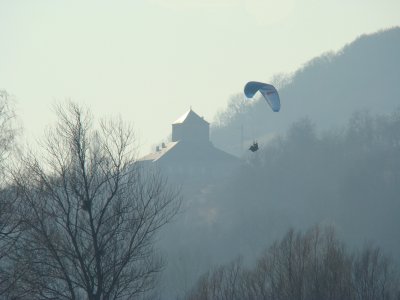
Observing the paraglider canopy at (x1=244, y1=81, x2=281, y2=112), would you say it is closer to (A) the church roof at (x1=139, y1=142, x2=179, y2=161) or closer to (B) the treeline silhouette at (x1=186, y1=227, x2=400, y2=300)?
(B) the treeline silhouette at (x1=186, y1=227, x2=400, y2=300)

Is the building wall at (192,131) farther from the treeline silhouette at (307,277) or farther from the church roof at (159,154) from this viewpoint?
the treeline silhouette at (307,277)

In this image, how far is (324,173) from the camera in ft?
360

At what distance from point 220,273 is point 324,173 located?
7044cm

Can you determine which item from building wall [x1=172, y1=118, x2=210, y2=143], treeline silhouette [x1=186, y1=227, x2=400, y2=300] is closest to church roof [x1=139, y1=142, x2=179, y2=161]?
building wall [x1=172, y1=118, x2=210, y2=143]

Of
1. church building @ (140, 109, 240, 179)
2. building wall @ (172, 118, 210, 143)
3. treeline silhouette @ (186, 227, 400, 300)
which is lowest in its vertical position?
treeline silhouette @ (186, 227, 400, 300)

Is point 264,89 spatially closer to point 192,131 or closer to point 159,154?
point 159,154

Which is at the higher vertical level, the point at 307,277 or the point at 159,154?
the point at 159,154

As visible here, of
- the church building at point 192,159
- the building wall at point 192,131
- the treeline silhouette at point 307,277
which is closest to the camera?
the treeline silhouette at point 307,277

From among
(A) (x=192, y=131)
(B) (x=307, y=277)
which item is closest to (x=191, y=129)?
(A) (x=192, y=131)

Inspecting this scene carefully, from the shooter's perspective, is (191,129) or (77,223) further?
(191,129)

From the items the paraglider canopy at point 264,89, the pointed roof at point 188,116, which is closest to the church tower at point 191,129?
the pointed roof at point 188,116

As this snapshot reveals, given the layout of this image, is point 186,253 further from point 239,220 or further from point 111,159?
point 111,159

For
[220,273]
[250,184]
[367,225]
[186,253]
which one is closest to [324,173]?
[250,184]

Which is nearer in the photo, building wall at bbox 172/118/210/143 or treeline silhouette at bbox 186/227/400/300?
treeline silhouette at bbox 186/227/400/300
